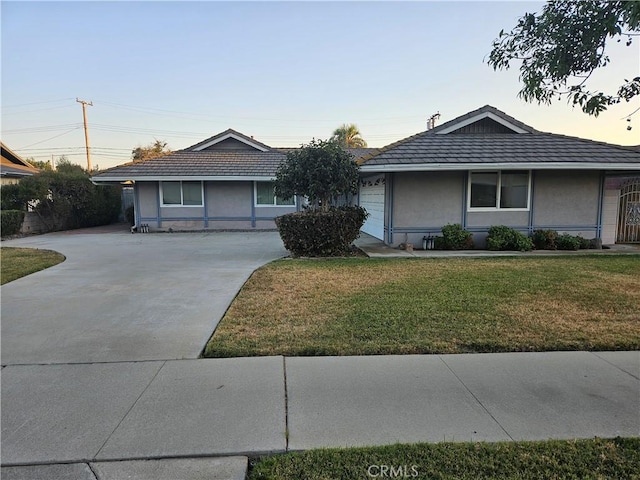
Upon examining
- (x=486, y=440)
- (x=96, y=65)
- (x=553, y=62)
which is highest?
(x=96, y=65)

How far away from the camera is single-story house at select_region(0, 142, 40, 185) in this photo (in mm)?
23125

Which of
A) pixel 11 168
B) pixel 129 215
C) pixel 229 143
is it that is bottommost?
pixel 129 215

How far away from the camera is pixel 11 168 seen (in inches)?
988

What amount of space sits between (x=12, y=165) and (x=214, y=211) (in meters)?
18.1

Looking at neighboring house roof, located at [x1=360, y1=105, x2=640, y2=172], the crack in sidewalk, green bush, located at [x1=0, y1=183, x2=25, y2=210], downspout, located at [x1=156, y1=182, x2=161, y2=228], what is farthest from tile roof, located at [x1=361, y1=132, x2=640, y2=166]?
green bush, located at [x1=0, y1=183, x2=25, y2=210]

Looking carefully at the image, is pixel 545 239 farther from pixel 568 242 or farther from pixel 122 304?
pixel 122 304

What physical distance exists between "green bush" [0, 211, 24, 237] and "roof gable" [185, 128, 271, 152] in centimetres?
829

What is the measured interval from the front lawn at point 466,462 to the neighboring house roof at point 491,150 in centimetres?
959

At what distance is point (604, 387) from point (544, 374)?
467 mm

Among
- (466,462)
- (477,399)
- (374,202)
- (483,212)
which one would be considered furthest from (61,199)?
(466,462)

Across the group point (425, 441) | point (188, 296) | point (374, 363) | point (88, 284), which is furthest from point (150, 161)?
point (425, 441)

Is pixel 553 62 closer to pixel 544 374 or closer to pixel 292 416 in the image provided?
pixel 544 374

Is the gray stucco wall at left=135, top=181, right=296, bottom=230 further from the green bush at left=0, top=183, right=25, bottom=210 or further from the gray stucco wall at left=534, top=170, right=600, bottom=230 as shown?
the gray stucco wall at left=534, top=170, right=600, bottom=230

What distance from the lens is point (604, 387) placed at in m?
3.53
